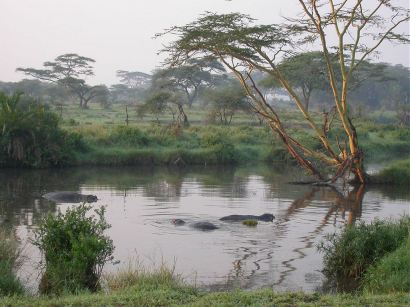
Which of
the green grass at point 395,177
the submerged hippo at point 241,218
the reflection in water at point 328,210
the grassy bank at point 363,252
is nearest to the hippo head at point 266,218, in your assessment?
the submerged hippo at point 241,218

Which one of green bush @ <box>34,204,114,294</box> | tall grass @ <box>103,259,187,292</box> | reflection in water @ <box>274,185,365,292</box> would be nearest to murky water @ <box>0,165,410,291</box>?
reflection in water @ <box>274,185,365,292</box>

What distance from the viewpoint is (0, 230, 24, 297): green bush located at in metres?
7.97

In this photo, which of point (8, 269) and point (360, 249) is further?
point (360, 249)

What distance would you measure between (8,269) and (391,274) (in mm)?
Result: 4912

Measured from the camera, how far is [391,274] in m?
8.74

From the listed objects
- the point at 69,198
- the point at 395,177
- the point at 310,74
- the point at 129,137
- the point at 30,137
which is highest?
the point at 310,74

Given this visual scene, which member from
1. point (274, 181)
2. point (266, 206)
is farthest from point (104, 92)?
point (266, 206)

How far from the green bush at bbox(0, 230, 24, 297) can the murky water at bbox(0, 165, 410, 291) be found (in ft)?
1.24

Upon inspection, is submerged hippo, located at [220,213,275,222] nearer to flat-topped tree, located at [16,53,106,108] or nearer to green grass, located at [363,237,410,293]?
green grass, located at [363,237,410,293]

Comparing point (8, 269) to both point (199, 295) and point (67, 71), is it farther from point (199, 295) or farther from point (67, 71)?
point (67, 71)

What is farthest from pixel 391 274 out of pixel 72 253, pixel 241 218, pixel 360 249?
pixel 241 218

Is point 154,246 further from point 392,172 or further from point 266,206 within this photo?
point 392,172

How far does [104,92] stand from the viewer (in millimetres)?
54219

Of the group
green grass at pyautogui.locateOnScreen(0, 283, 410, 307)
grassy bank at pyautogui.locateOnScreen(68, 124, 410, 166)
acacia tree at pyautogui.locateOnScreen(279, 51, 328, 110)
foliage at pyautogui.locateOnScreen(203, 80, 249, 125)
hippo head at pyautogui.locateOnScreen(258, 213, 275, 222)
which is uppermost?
acacia tree at pyautogui.locateOnScreen(279, 51, 328, 110)
